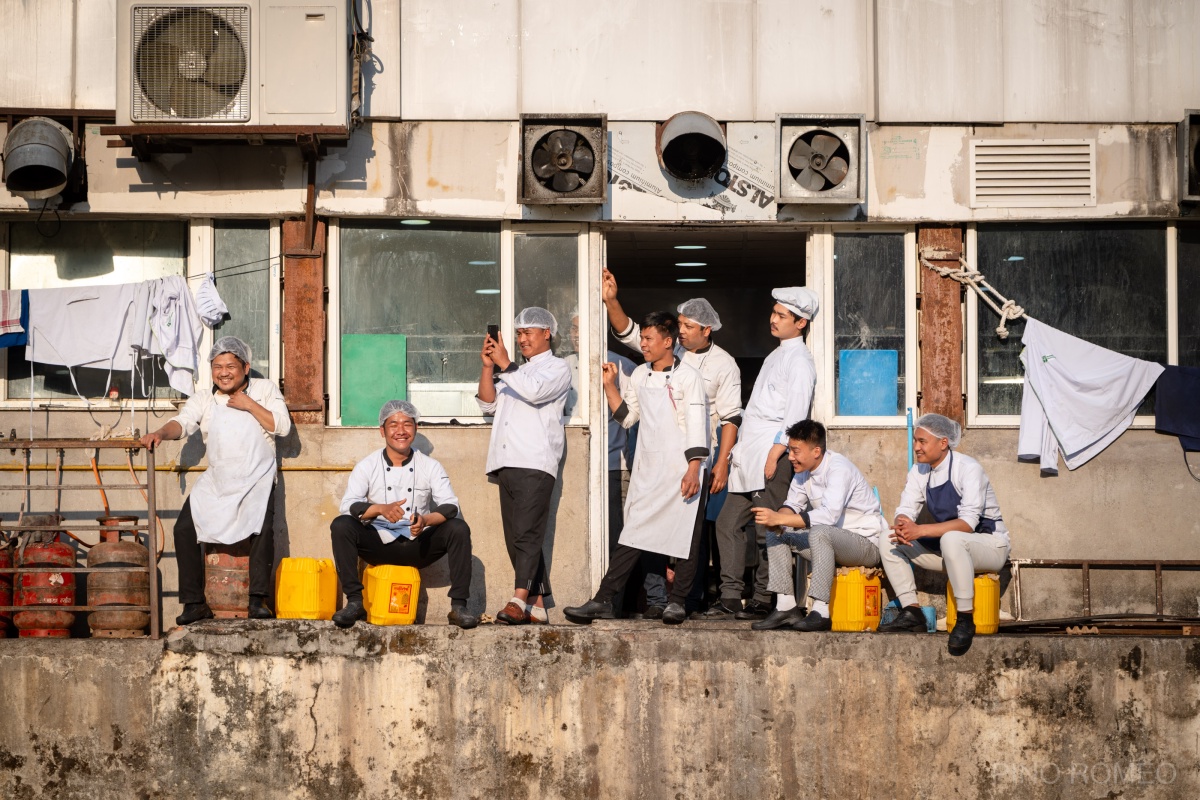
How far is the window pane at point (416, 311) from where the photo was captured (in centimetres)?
921

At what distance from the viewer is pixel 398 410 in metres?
8.51

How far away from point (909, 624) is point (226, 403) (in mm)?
4313

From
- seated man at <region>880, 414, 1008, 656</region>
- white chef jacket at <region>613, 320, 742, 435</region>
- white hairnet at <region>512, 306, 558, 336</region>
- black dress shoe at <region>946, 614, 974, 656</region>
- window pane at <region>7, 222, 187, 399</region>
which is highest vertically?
window pane at <region>7, 222, 187, 399</region>

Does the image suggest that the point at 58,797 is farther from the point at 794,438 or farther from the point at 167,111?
the point at 794,438

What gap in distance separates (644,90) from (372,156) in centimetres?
183

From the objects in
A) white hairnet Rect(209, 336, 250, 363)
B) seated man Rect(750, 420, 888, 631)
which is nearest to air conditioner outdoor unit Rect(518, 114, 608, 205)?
white hairnet Rect(209, 336, 250, 363)

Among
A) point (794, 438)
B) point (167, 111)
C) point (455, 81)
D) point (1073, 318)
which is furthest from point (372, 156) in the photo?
point (1073, 318)

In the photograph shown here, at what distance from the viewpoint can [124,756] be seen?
8094 mm

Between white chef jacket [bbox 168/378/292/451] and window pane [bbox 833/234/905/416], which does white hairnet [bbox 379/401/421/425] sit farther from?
window pane [bbox 833/234/905/416]

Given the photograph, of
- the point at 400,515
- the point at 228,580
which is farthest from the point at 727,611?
the point at 228,580

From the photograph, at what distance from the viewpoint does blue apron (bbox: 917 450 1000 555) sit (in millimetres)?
8305

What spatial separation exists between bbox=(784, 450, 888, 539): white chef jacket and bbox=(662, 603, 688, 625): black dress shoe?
89cm

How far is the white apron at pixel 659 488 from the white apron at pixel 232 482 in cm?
223

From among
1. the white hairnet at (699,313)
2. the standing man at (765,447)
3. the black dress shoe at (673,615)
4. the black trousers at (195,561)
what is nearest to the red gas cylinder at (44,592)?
the black trousers at (195,561)
